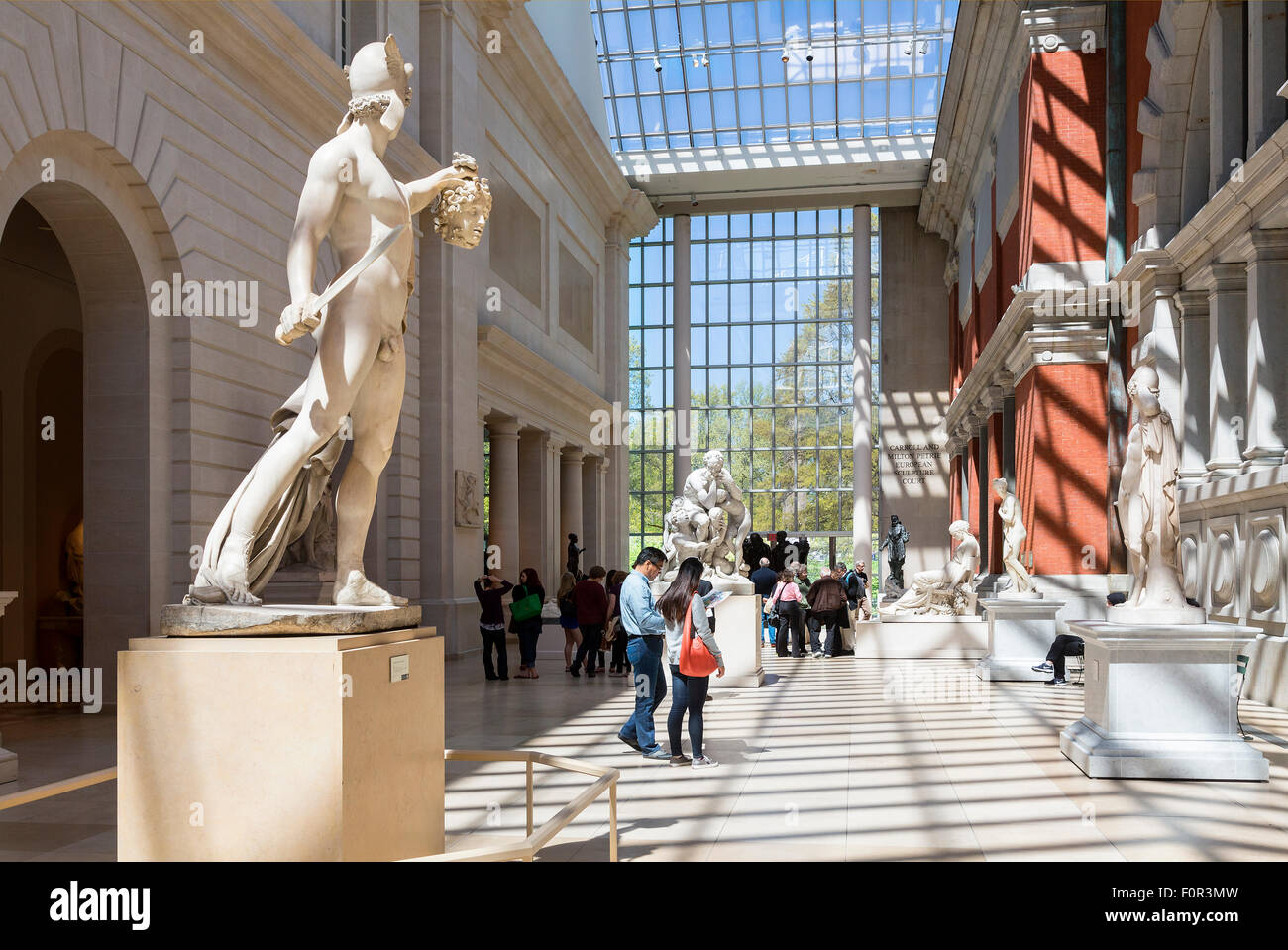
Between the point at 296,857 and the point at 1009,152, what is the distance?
24.6 metres

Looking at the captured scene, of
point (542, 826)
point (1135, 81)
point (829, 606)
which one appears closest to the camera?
point (542, 826)

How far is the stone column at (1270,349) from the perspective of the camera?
13.2 m

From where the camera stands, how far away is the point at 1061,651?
14359 millimetres

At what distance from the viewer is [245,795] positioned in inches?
144

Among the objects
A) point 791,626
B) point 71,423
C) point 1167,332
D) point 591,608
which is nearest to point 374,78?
point 591,608

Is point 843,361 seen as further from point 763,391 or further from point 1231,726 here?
point 1231,726

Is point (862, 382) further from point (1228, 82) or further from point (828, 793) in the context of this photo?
point (828, 793)

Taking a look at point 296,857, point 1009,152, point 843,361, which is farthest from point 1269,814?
point 843,361

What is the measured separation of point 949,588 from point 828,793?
489 inches

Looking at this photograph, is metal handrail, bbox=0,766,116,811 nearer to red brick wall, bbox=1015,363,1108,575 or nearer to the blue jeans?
the blue jeans

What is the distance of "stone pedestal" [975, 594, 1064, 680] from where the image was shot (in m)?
15.5

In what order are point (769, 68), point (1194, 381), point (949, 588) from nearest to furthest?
point (1194, 381)
point (949, 588)
point (769, 68)

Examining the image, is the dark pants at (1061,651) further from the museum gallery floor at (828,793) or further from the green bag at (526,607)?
the green bag at (526,607)

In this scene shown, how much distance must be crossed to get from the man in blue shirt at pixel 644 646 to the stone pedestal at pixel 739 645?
219 inches
